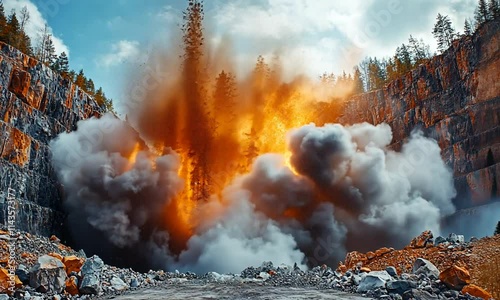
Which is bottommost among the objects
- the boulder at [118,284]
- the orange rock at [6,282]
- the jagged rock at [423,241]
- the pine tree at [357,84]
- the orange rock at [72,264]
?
the boulder at [118,284]

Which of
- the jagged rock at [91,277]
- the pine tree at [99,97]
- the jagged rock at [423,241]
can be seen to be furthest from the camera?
the pine tree at [99,97]

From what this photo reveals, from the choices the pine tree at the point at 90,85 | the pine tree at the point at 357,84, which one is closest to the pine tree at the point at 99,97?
the pine tree at the point at 90,85

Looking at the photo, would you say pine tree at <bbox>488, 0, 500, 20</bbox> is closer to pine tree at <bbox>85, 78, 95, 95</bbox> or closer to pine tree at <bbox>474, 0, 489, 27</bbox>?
pine tree at <bbox>474, 0, 489, 27</bbox>

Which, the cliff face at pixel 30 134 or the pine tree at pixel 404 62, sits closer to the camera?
the cliff face at pixel 30 134

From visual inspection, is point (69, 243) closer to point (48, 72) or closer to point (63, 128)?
point (63, 128)

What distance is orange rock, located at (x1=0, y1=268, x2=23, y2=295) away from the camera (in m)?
21.4

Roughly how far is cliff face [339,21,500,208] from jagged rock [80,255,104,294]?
62050 mm

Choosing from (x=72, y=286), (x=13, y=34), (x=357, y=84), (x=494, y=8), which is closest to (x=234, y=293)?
(x=72, y=286)

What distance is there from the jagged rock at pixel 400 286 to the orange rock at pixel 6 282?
23.4m

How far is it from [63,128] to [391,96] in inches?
2915

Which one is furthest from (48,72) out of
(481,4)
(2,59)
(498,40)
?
(481,4)

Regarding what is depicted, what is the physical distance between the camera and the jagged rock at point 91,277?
24750 mm

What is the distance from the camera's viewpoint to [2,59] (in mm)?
53375

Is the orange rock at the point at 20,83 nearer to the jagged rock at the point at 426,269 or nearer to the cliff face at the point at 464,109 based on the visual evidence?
the jagged rock at the point at 426,269
